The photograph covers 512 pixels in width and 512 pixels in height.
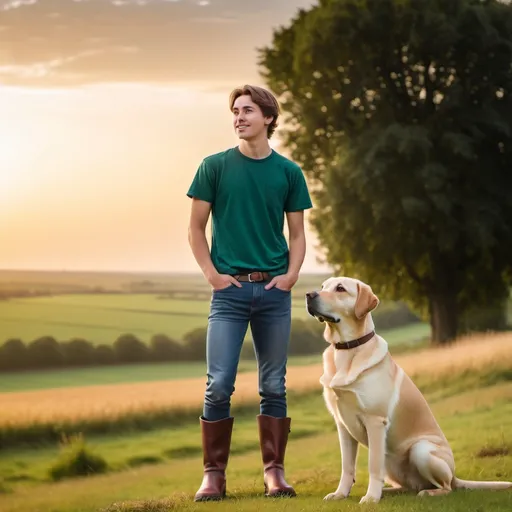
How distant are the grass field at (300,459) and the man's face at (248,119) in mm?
2420

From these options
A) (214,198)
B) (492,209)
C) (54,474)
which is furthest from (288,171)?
(492,209)

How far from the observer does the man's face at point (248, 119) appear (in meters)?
6.29

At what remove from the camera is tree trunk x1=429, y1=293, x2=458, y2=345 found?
20.3 metres

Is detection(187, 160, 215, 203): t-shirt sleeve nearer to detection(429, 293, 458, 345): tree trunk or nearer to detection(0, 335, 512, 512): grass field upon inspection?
detection(0, 335, 512, 512): grass field

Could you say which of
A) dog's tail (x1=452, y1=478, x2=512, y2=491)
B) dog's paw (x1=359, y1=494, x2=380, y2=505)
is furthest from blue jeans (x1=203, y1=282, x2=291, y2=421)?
dog's tail (x1=452, y1=478, x2=512, y2=491)

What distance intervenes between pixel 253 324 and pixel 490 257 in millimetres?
14144

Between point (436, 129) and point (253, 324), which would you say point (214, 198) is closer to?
point (253, 324)

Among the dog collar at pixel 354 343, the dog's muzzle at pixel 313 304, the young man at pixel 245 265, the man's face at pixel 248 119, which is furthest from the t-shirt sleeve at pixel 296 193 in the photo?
the dog collar at pixel 354 343

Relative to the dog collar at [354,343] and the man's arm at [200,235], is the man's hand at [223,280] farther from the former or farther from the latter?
the dog collar at [354,343]

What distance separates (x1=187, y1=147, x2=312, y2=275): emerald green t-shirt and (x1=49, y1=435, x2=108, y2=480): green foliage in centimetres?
531

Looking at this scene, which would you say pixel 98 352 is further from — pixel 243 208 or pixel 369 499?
pixel 369 499

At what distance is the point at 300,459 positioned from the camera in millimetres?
10531

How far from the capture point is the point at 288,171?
6.45 metres

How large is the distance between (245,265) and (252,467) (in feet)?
14.7
